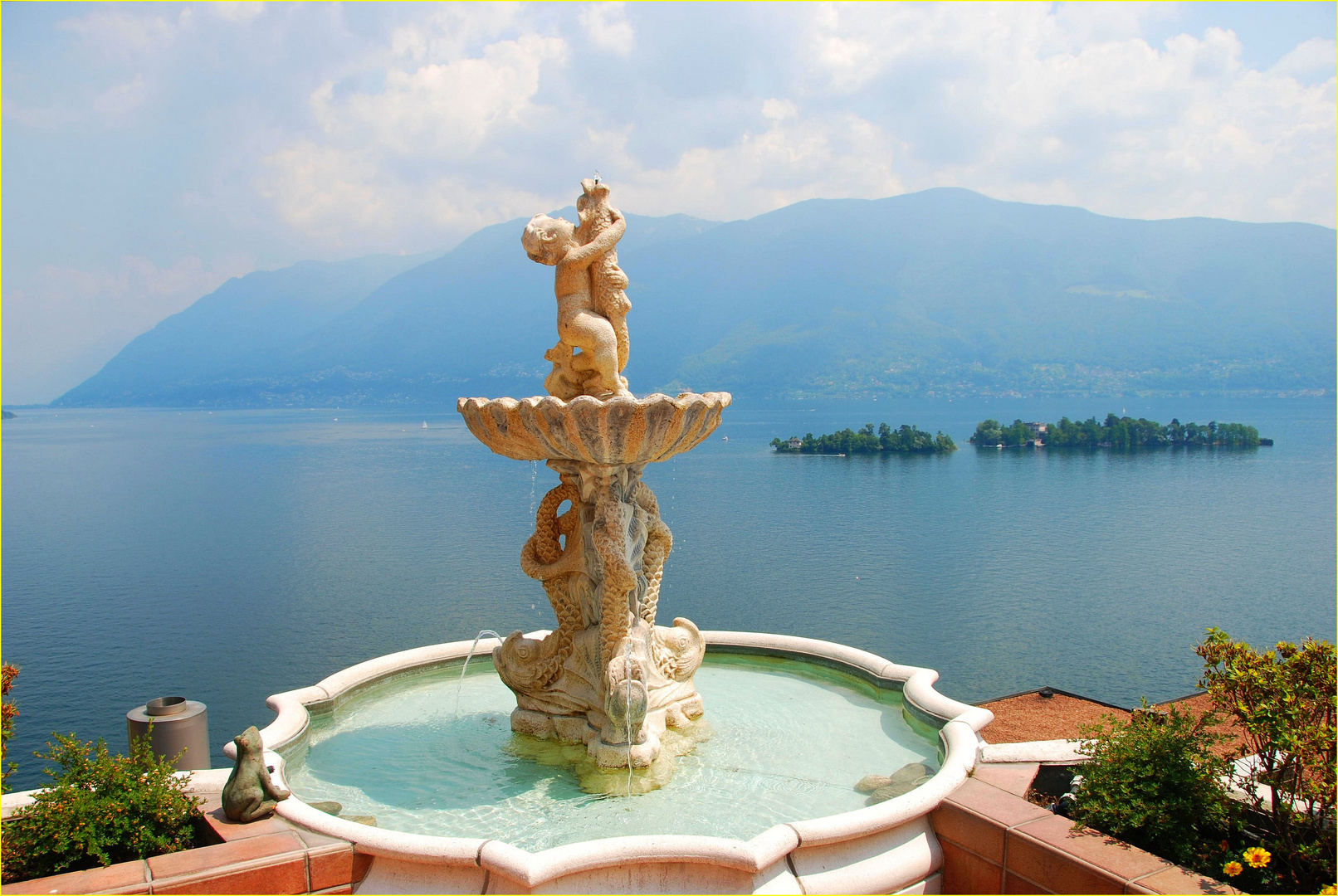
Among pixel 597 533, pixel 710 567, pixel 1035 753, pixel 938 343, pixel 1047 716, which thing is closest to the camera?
pixel 1035 753

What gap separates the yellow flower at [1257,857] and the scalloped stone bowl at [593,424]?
3975 mm

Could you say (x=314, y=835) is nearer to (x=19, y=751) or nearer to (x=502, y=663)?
(x=502, y=663)

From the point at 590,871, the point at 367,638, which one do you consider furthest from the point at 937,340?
the point at 590,871

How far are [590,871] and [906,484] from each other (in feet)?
128

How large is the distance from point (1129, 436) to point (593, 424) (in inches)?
2370

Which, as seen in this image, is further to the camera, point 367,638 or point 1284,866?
point 367,638

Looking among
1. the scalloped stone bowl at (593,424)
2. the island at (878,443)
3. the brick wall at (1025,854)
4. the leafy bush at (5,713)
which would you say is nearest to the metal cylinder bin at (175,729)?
the leafy bush at (5,713)

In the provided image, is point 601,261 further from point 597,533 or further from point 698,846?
point 698,846

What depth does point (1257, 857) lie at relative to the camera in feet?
14.6

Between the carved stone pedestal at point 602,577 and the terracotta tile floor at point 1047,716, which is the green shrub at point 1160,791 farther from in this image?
the terracotta tile floor at point 1047,716

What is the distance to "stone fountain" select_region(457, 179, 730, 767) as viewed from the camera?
6.68 m

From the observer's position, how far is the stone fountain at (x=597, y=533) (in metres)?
6.68

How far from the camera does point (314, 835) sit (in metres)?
5.21

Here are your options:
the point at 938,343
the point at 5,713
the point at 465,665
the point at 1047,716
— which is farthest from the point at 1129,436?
the point at 938,343
